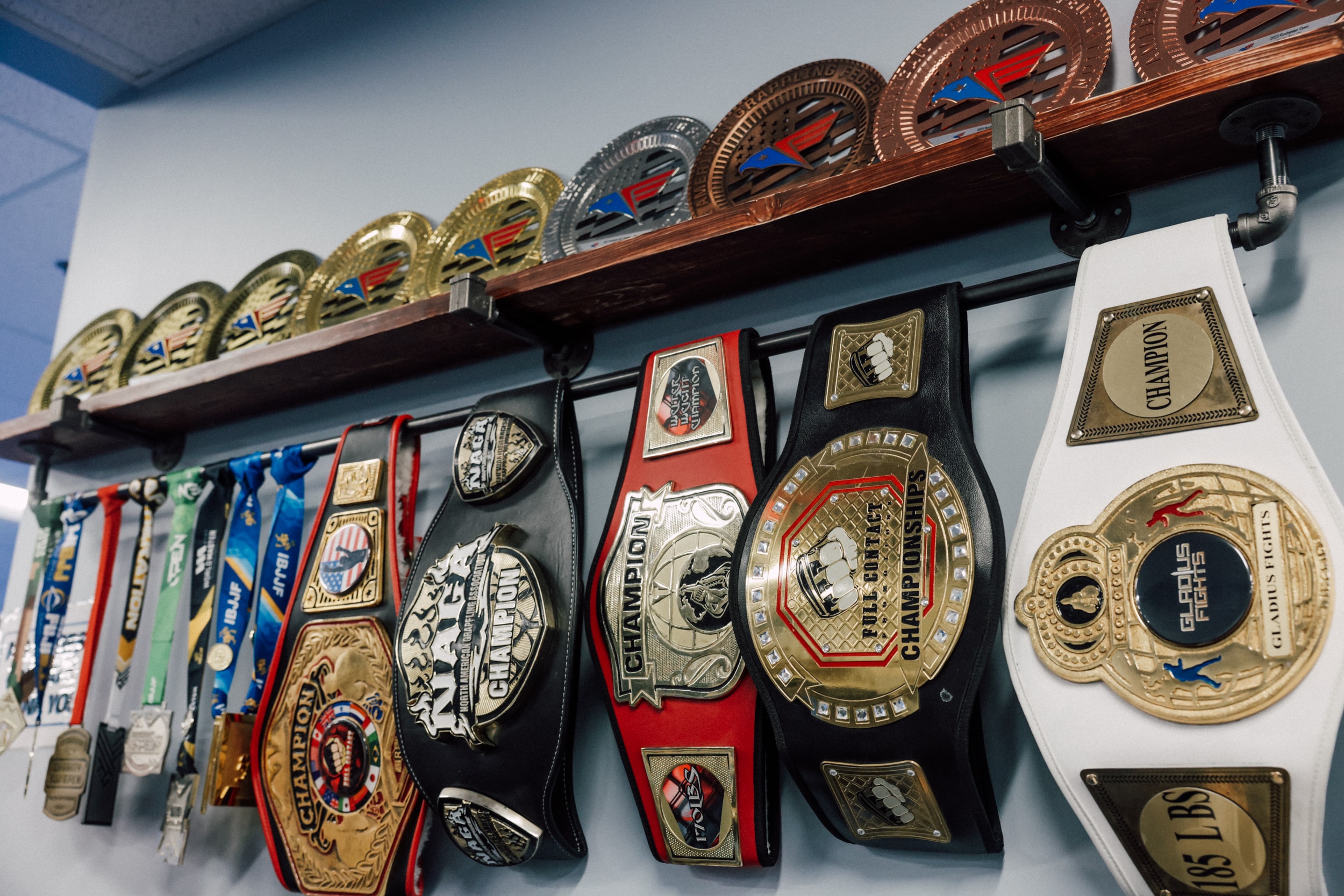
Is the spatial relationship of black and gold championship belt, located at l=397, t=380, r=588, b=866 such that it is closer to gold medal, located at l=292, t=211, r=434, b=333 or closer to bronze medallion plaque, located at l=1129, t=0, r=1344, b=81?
gold medal, located at l=292, t=211, r=434, b=333

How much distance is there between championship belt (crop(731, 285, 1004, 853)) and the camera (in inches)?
41.1

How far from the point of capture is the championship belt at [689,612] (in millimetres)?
1204

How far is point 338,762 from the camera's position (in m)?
1.52

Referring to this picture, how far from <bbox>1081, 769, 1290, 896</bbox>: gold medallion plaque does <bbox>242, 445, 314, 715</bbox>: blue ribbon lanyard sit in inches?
50.0

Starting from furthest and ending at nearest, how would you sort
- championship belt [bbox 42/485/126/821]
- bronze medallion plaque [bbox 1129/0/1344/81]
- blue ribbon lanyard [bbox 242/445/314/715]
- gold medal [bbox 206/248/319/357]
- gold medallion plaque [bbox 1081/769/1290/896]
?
1. gold medal [bbox 206/248/319/357]
2. championship belt [bbox 42/485/126/821]
3. blue ribbon lanyard [bbox 242/445/314/715]
4. bronze medallion plaque [bbox 1129/0/1344/81]
5. gold medallion plaque [bbox 1081/769/1290/896]

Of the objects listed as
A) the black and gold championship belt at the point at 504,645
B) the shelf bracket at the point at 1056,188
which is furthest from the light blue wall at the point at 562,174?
the black and gold championship belt at the point at 504,645

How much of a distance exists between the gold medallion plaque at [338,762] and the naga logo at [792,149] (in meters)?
0.88

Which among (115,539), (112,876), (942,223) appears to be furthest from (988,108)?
(112,876)

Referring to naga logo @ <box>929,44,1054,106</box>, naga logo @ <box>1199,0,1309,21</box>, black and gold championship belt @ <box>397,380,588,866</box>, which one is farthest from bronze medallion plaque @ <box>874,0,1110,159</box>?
black and gold championship belt @ <box>397,380,588,866</box>

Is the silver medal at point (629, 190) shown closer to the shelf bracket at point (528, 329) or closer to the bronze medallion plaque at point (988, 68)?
the shelf bracket at point (528, 329)

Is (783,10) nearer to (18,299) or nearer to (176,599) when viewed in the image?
(176,599)

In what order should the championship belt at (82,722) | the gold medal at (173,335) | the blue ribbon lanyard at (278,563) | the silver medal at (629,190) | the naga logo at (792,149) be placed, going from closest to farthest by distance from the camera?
the naga logo at (792,149) < the silver medal at (629,190) < the blue ribbon lanyard at (278,563) < the championship belt at (82,722) < the gold medal at (173,335)

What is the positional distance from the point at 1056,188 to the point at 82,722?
6.23 ft

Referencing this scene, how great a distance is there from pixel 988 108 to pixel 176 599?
1588 millimetres
